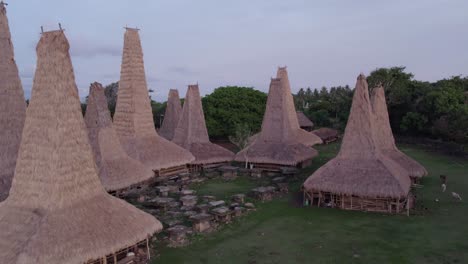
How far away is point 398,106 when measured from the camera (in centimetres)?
3966

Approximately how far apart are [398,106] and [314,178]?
84.8ft

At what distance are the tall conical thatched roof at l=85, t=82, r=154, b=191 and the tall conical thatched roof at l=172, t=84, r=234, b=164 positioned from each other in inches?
308

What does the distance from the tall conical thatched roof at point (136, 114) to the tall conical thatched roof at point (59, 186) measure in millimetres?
10727

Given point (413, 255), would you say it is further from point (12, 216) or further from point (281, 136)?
point (281, 136)

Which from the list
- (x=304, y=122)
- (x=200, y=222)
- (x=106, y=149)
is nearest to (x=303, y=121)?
(x=304, y=122)

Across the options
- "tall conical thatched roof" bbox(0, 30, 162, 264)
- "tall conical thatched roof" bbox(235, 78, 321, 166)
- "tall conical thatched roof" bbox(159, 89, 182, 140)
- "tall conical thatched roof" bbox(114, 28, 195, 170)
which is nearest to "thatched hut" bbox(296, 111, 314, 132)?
"tall conical thatched roof" bbox(159, 89, 182, 140)

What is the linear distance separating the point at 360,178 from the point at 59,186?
12.5 meters

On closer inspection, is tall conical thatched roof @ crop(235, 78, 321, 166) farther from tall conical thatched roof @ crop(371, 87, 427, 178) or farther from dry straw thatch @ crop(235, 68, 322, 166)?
tall conical thatched roof @ crop(371, 87, 427, 178)

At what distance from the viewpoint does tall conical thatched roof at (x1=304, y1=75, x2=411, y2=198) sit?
54.7 feet

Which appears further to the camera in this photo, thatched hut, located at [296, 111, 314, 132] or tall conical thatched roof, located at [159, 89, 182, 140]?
thatched hut, located at [296, 111, 314, 132]

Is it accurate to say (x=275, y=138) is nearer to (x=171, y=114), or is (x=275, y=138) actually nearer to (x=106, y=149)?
(x=171, y=114)

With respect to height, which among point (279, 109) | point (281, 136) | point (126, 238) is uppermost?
point (279, 109)

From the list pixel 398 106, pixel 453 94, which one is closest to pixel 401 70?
pixel 398 106

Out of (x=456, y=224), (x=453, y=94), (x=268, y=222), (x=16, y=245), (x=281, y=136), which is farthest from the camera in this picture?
A: (x=453, y=94)
